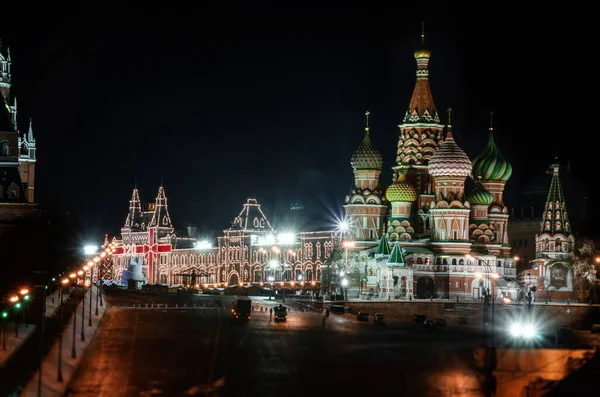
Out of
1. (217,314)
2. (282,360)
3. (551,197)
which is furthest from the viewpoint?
(551,197)

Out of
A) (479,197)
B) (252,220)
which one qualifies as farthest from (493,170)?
(252,220)

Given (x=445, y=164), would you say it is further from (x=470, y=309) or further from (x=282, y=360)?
(x=282, y=360)

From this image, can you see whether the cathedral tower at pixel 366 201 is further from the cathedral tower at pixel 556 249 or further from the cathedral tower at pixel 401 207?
the cathedral tower at pixel 556 249

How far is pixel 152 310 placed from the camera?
10712cm

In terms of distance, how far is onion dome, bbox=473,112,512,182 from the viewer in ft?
448

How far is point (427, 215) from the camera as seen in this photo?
134 metres

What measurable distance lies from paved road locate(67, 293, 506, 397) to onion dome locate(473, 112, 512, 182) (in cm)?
3906

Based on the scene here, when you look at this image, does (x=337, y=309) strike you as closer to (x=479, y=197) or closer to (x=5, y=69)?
(x=479, y=197)

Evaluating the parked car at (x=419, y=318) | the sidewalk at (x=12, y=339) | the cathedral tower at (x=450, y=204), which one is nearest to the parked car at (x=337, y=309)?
the parked car at (x=419, y=318)

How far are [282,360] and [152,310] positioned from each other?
3808 cm

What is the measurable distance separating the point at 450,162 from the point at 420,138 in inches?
296

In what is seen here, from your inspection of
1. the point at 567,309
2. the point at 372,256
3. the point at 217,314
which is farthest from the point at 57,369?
the point at 372,256

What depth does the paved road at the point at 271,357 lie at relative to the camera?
6028cm

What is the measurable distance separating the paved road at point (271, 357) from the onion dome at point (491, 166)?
1538 inches
